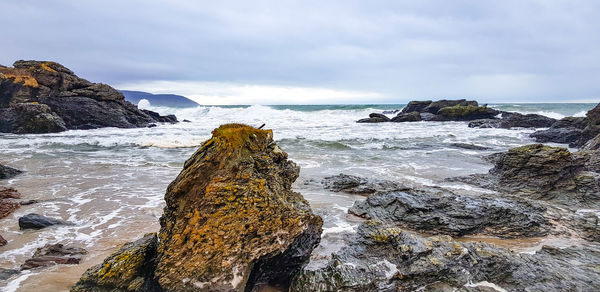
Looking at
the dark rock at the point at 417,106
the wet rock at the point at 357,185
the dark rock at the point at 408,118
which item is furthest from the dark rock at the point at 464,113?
the wet rock at the point at 357,185

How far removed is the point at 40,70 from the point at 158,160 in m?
24.7

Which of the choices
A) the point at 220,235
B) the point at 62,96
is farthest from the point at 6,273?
the point at 62,96

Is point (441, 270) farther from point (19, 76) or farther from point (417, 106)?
point (417, 106)

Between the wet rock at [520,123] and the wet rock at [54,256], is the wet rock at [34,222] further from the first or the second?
the wet rock at [520,123]

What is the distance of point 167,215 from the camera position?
3309 millimetres

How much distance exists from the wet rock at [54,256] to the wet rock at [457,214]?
4.74 m

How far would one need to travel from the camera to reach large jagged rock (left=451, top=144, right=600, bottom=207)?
7.31 metres

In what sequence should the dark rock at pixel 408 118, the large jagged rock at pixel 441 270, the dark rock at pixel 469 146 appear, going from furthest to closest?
the dark rock at pixel 408 118 → the dark rock at pixel 469 146 → the large jagged rock at pixel 441 270

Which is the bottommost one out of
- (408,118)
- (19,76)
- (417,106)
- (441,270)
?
(441,270)

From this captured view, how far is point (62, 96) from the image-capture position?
29.0 meters

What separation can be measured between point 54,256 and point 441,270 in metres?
5.07

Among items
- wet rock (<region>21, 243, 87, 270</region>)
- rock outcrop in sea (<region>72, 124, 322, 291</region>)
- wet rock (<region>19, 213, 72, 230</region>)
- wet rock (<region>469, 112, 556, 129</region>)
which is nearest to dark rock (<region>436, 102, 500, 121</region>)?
wet rock (<region>469, 112, 556, 129</region>)

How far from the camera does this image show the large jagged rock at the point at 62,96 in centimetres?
2795

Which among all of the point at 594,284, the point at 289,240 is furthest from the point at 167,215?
the point at 594,284
